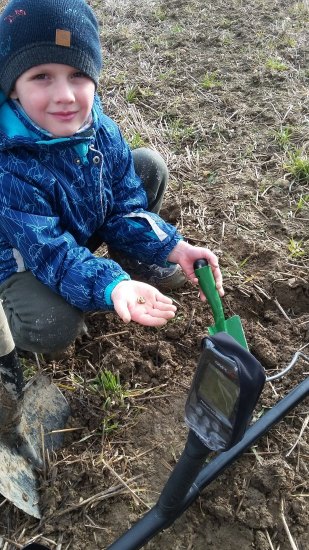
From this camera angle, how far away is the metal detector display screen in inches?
44.2

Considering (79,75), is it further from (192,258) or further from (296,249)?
(296,249)

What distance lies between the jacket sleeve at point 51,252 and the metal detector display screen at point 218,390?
643 mm

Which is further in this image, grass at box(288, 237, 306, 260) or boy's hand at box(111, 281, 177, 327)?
grass at box(288, 237, 306, 260)

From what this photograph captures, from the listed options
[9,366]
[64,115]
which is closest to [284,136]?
[64,115]

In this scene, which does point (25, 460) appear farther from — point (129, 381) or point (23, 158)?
point (23, 158)

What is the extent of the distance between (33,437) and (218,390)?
3.21 ft

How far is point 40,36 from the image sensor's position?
1.71 metres

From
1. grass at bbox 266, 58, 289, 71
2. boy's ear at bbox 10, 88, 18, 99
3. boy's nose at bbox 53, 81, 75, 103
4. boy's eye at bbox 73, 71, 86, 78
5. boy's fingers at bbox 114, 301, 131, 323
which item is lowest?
boy's fingers at bbox 114, 301, 131, 323

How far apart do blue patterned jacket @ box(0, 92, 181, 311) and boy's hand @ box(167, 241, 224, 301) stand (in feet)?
0.11

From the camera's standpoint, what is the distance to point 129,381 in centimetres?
212

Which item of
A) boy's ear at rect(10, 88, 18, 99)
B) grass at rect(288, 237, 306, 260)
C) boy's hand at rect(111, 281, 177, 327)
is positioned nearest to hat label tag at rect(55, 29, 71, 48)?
boy's ear at rect(10, 88, 18, 99)

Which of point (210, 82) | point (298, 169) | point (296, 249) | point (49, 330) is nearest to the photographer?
point (49, 330)

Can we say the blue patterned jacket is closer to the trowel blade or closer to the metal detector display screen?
the trowel blade

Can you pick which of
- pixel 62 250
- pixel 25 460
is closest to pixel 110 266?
pixel 62 250
